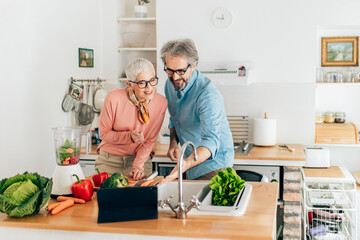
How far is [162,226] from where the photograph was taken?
72.6 inches

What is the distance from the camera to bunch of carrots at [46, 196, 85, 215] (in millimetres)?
2010

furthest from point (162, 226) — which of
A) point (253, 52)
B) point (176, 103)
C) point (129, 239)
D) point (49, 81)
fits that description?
point (253, 52)

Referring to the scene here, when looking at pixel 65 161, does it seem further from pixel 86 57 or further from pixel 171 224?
pixel 86 57

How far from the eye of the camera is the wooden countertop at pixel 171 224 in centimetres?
176

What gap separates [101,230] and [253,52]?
2.67m

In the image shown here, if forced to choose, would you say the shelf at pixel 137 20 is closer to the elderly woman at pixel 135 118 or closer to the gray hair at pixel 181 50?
the elderly woman at pixel 135 118

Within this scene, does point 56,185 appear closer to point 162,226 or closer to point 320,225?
point 162,226

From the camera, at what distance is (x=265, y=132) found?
3984 millimetres

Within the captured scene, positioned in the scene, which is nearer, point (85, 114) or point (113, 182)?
point (113, 182)

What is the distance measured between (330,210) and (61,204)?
254 cm

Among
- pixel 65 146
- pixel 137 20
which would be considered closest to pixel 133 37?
pixel 137 20

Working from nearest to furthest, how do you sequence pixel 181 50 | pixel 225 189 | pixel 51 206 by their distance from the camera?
pixel 51 206
pixel 225 189
pixel 181 50

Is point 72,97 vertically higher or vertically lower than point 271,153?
higher

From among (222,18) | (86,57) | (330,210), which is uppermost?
(222,18)
